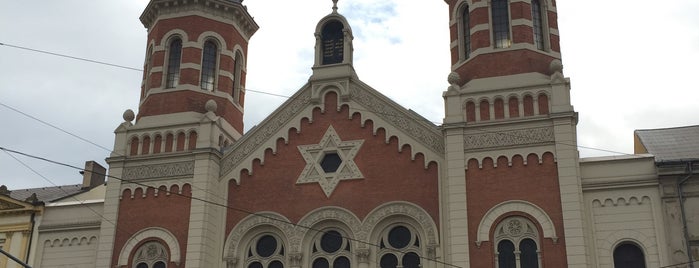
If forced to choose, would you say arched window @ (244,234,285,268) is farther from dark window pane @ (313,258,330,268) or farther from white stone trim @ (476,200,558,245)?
white stone trim @ (476,200,558,245)

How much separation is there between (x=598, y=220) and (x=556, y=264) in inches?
89.1

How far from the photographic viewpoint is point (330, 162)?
28625 mm

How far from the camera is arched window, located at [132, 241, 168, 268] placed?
28609mm

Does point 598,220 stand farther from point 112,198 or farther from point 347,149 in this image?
point 112,198

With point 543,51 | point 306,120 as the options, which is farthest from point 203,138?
point 543,51

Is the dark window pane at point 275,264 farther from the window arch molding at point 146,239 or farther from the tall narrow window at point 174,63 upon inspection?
the tall narrow window at point 174,63

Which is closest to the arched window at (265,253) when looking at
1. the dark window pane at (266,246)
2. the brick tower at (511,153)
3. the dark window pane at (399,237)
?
the dark window pane at (266,246)

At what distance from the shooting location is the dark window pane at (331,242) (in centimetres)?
2767

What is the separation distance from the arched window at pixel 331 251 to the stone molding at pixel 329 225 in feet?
0.92

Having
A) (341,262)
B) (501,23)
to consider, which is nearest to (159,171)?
(341,262)

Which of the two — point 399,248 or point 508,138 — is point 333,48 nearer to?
point 508,138

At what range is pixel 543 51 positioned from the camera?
28281 millimetres

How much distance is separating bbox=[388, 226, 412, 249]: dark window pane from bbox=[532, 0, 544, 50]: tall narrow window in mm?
8371

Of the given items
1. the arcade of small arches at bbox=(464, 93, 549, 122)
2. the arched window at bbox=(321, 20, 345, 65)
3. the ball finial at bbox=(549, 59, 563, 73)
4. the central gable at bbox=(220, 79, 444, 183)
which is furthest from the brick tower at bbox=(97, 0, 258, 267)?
the ball finial at bbox=(549, 59, 563, 73)
